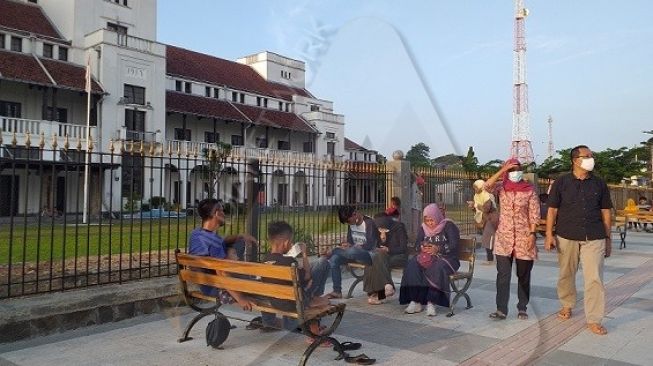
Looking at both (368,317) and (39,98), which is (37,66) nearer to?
(39,98)

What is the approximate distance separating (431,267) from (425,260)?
0.10 meters

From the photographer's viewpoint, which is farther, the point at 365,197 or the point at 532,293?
the point at 365,197

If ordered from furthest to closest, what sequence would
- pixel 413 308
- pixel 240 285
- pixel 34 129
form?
pixel 34 129 < pixel 413 308 < pixel 240 285

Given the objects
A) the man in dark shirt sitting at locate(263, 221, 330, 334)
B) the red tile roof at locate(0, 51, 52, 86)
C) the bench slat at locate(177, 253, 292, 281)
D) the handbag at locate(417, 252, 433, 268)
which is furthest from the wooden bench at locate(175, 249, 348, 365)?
the red tile roof at locate(0, 51, 52, 86)

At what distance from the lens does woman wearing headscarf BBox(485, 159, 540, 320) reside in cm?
572

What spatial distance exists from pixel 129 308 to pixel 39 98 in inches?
1080

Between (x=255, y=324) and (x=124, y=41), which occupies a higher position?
(x=124, y=41)

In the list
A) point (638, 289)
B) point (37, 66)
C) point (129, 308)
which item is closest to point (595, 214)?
point (638, 289)

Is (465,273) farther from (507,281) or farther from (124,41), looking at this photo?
(124,41)

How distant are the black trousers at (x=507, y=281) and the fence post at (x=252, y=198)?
337cm

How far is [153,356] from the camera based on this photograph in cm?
437

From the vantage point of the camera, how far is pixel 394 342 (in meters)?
4.82

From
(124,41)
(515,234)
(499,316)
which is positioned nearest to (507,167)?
(515,234)

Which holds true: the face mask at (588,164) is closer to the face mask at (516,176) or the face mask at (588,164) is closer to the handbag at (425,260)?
the face mask at (516,176)
